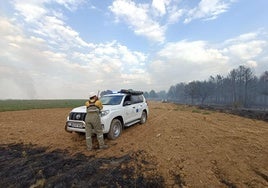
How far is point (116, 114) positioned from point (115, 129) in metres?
0.61

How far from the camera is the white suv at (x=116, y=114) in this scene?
7.20m

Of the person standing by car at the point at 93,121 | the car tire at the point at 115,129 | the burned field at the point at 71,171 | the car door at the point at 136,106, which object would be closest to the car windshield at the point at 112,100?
the car door at the point at 136,106

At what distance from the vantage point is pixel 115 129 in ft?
25.3

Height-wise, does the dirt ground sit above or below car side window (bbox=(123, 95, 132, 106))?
below

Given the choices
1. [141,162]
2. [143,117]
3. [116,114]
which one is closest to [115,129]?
[116,114]

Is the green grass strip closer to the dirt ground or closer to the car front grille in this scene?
the car front grille

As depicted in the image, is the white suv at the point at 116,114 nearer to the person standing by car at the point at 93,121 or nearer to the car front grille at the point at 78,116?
the car front grille at the point at 78,116

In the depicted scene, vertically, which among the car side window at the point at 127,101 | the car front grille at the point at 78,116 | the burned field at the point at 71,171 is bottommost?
the burned field at the point at 71,171

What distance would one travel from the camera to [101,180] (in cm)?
424

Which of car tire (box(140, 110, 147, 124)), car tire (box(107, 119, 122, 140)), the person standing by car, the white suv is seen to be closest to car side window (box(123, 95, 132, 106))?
the white suv

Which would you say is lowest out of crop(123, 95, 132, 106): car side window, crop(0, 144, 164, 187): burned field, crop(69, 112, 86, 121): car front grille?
crop(0, 144, 164, 187): burned field

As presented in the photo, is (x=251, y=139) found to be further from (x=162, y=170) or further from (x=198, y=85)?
(x=198, y=85)

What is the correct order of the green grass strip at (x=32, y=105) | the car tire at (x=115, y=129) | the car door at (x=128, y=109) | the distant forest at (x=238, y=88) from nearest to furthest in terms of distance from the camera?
the car tire at (x=115, y=129) < the car door at (x=128, y=109) < the green grass strip at (x=32, y=105) < the distant forest at (x=238, y=88)

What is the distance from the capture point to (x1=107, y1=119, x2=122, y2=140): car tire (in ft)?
24.3
